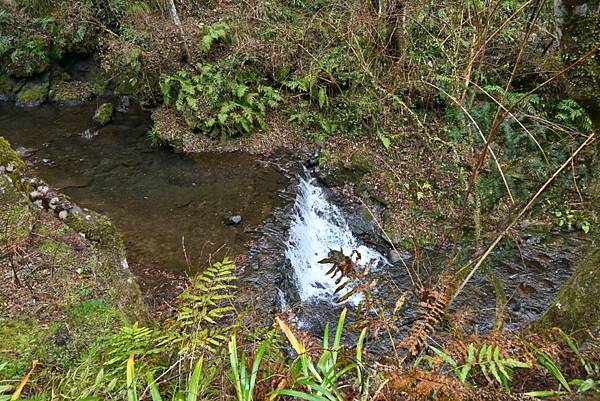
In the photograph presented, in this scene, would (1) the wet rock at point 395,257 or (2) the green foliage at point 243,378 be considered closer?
(2) the green foliage at point 243,378

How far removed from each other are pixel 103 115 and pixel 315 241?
704 cm

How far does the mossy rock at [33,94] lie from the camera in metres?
12.2

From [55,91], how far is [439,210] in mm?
11439

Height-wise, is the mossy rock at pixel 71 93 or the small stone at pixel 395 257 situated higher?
the small stone at pixel 395 257

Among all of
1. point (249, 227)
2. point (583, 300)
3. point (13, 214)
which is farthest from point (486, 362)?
point (249, 227)

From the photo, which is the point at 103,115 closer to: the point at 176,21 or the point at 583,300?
the point at 176,21

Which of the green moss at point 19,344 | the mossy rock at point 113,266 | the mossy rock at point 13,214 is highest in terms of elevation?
the green moss at point 19,344

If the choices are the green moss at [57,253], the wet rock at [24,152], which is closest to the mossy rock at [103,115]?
the wet rock at [24,152]

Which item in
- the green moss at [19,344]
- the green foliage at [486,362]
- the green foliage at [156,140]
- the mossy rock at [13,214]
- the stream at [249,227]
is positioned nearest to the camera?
the green foliage at [486,362]

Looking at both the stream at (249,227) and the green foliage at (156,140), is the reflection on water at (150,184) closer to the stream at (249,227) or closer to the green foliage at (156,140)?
the stream at (249,227)

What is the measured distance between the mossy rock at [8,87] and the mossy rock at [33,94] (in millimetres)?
205

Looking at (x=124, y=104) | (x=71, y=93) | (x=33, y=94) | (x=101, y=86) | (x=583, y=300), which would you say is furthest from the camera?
(x=101, y=86)

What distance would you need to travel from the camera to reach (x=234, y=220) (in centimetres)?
700

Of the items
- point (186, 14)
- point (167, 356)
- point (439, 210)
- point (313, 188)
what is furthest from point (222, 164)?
point (167, 356)
